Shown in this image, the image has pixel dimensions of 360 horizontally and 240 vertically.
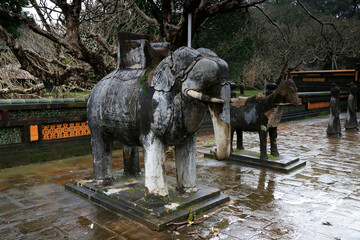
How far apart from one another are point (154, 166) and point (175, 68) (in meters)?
1.30

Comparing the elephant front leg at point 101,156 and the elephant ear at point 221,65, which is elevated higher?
the elephant ear at point 221,65

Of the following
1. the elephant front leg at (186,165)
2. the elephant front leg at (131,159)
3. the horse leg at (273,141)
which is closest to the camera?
the elephant front leg at (186,165)

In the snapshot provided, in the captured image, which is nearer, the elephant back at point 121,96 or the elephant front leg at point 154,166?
the elephant front leg at point 154,166

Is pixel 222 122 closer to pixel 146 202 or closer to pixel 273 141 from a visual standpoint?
pixel 146 202

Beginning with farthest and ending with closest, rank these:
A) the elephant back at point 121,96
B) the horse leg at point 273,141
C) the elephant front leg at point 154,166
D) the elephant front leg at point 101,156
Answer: the horse leg at point 273,141
the elephant front leg at point 101,156
the elephant back at point 121,96
the elephant front leg at point 154,166

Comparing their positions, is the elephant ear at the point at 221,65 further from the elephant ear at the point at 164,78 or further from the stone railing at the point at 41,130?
the stone railing at the point at 41,130

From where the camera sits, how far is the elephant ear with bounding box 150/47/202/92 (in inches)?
151

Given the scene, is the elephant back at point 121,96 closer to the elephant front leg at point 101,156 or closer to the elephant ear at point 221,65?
the elephant front leg at point 101,156

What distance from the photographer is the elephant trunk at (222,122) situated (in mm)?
3721

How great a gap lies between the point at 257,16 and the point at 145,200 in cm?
2682

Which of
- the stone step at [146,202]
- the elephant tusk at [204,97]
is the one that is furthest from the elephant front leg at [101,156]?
the elephant tusk at [204,97]

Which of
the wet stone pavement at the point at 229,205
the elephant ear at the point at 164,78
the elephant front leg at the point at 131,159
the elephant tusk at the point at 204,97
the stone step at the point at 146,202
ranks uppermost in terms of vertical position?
the elephant ear at the point at 164,78

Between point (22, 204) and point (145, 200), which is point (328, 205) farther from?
point (22, 204)

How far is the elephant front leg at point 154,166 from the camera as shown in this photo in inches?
158
